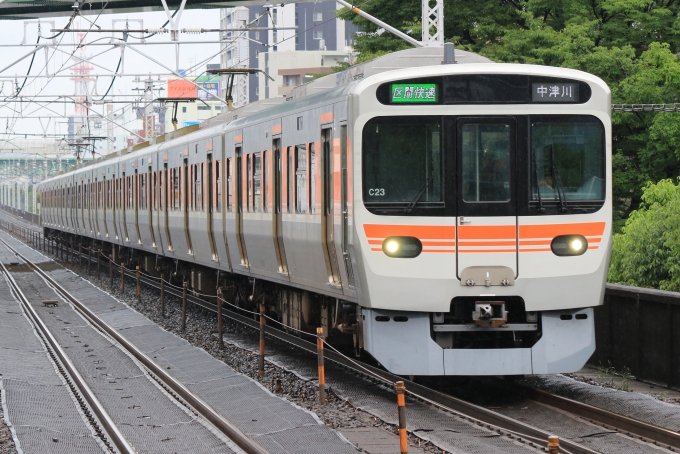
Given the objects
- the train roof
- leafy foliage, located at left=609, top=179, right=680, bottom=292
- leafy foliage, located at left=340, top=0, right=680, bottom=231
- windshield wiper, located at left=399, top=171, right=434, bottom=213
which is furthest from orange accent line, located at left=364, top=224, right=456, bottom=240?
leafy foliage, located at left=340, top=0, right=680, bottom=231

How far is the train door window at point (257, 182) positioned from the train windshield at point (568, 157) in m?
4.84

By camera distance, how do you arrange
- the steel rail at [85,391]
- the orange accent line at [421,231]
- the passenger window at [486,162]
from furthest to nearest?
1. the passenger window at [486,162]
2. the orange accent line at [421,231]
3. the steel rail at [85,391]

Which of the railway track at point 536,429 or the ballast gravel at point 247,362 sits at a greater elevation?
the railway track at point 536,429

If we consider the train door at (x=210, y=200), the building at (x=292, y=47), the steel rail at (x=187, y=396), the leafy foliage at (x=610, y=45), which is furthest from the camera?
the building at (x=292, y=47)

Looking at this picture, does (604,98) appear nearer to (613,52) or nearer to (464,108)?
(464,108)

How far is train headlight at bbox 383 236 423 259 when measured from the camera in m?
9.82

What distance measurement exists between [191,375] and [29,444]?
→ 384cm

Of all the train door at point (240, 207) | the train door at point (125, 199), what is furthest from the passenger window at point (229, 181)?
the train door at point (125, 199)

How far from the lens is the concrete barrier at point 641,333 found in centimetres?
1063

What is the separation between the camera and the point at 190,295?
21.8 metres

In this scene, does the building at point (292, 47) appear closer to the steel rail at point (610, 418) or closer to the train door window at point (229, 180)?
the train door window at point (229, 180)

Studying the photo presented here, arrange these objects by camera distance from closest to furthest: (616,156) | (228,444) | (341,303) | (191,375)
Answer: (228,444), (341,303), (191,375), (616,156)

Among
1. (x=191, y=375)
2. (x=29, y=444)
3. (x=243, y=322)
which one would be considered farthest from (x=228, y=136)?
(x=29, y=444)

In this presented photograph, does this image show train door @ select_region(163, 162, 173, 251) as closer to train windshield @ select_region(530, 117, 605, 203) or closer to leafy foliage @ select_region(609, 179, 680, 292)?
leafy foliage @ select_region(609, 179, 680, 292)
